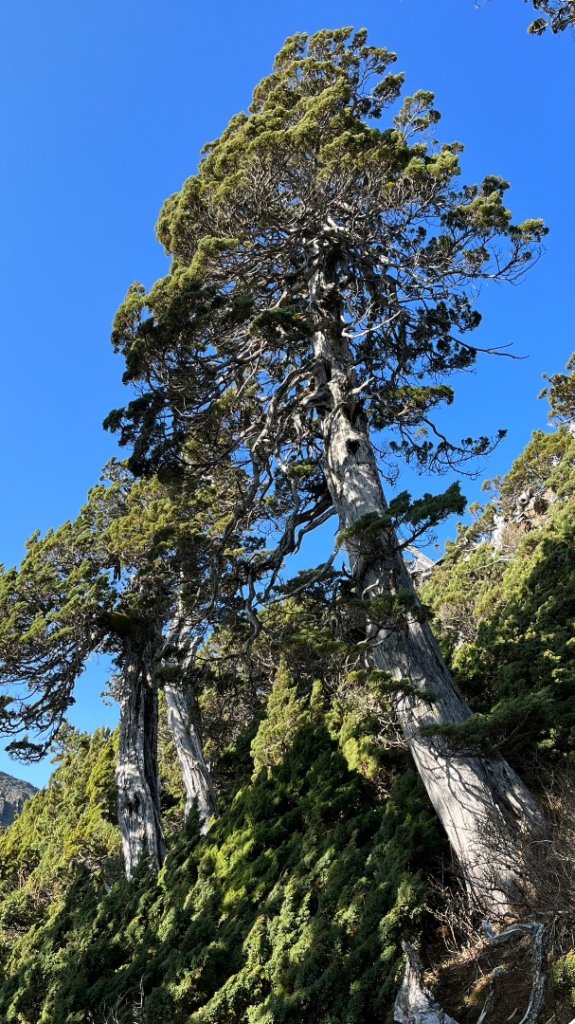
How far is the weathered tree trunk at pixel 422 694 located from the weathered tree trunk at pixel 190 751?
537 centimetres

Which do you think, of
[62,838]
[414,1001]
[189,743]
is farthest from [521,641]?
[62,838]

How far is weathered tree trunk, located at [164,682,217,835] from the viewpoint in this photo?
11.3m

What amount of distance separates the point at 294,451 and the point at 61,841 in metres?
12.3

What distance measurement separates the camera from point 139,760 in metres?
10.6

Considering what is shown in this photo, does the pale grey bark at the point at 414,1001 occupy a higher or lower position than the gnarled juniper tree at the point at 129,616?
lower

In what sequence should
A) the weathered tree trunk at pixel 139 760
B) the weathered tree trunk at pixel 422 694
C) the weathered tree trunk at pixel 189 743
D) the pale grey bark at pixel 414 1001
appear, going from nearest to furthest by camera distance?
the pale grey bark at pixel 414 1001, the weathered tree trunk at pixel 422 694, the weathered tree trunk at pixel 139 760, the weathered tree trunk at pixel 189 743

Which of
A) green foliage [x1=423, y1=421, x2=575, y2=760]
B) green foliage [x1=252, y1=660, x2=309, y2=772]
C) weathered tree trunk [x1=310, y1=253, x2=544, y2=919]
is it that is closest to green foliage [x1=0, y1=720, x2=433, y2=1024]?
green foliage [x1=252, y1=660, x2=309, y2=772]

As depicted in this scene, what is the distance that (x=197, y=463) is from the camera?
9.87 m

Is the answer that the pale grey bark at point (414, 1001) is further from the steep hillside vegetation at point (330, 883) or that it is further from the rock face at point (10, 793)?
the rock face at point (10, 793)

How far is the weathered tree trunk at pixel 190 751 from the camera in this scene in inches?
444

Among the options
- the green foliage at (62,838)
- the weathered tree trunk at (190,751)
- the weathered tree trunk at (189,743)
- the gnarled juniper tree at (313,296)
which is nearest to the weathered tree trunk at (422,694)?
the gnarled juniper tree at (313,296)

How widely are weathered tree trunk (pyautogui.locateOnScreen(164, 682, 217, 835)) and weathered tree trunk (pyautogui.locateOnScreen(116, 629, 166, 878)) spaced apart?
58 cm

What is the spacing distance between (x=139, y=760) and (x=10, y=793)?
235ft

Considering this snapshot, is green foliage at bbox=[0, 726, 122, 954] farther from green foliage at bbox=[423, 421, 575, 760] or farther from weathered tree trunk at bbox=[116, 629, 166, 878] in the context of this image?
green foliage at bbox=[423, 421, 575, 760]
